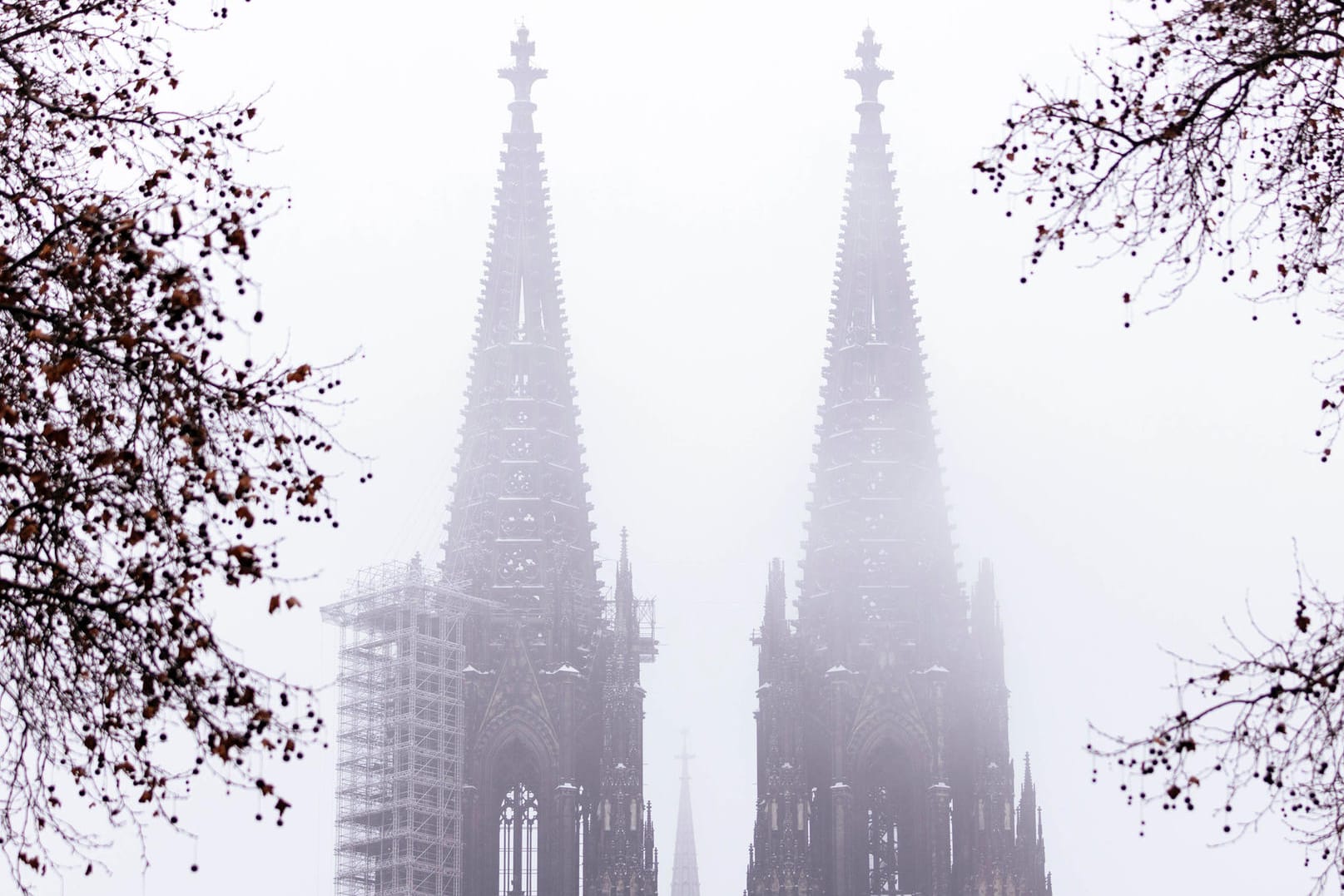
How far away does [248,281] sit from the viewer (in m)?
21.4

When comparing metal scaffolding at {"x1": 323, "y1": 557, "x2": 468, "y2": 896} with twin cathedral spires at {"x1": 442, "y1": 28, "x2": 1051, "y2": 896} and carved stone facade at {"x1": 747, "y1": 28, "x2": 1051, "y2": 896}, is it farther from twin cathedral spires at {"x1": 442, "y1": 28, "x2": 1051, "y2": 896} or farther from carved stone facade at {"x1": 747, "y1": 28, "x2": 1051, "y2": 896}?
carved stone facade at {"x1": 747, "y1": 28, "x2": 1051, "y2": 896}

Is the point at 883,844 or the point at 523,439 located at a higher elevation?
the point at 523,439

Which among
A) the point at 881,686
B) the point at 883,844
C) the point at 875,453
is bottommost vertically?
the point at 883,844

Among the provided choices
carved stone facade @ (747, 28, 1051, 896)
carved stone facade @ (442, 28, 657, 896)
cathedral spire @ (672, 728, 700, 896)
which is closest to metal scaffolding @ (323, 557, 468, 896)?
carved stone facade @ (442, 28, 657, 896)

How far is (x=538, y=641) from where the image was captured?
86.4 metres

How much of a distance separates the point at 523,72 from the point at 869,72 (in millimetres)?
11775

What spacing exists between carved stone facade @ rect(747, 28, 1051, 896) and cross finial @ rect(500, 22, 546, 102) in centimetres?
1337

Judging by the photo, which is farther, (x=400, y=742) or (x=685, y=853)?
(x=685, y=853)

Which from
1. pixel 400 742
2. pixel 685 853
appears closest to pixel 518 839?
pixel 400 742

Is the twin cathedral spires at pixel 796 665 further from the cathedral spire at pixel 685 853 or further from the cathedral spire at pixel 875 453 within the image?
the cathedral spire at pixel 685 853

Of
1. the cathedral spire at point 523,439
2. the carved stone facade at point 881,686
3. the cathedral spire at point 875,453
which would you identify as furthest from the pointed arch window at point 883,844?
the cathedral spire at point 523,439

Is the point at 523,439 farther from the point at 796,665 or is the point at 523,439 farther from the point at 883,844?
the point at 883,844

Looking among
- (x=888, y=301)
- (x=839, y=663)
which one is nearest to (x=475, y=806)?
(x=839, y=663)

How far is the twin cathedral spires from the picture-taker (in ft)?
277
